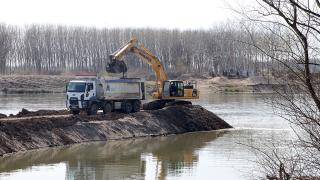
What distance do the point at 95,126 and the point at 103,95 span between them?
2872mm

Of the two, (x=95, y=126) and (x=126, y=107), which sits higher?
(x=126, y=107)

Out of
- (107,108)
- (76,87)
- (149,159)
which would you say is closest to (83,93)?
(76,87)

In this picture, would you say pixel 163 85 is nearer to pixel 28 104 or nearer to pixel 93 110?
pixel 93 110

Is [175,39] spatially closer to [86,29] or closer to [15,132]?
[86,29]

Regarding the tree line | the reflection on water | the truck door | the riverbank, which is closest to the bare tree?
the truck door

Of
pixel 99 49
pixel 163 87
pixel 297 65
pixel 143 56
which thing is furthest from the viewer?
pixel 99 49

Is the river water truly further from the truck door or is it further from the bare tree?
the bare tree

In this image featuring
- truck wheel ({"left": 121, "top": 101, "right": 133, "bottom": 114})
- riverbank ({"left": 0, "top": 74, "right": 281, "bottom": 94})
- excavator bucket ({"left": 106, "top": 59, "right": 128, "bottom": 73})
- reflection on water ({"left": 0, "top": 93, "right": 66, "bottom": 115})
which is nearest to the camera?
excavator bucket ({"left": 106, "top": 59, "right": 128, "bottom": 73})

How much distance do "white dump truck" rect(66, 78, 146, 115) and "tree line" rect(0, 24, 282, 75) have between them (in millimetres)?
68079

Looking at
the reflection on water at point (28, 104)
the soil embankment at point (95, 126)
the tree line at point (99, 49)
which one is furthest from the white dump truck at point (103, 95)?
the tree line at point (99, 49)

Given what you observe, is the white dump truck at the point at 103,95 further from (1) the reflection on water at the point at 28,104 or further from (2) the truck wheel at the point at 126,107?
(1) the reflection on water at the point at 28,104

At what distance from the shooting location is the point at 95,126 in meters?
29.7

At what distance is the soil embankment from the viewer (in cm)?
2587

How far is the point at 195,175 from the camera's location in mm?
A: 20391
